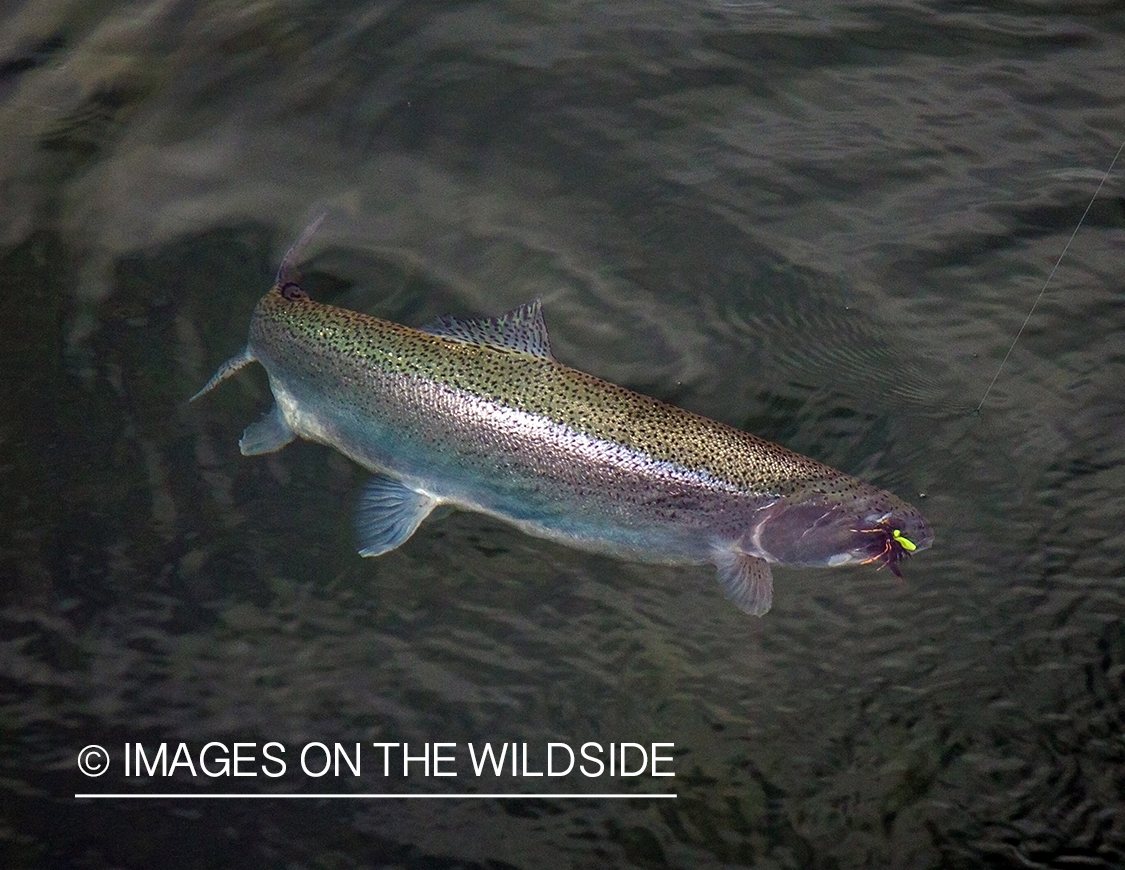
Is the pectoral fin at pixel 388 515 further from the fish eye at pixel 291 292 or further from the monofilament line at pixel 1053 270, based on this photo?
the monofilament line at pixel 1053 270

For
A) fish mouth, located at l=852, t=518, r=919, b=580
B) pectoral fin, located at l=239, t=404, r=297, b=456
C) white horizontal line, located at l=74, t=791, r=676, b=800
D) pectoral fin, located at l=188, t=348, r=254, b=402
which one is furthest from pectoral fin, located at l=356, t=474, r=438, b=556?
fish mouth, located at l=852, t=518, r=919, b=580

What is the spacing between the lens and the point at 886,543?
3.91 metres

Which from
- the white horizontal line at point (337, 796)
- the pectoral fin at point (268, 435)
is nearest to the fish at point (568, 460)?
the pectoral fin at point (268, 435)

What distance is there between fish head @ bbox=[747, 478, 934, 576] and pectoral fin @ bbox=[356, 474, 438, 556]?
1332 mm

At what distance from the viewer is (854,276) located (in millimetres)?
4879

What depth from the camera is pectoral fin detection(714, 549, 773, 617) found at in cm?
396

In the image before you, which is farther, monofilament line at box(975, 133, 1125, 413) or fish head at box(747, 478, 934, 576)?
monofilament line at box(975, 133, 1125, 413)

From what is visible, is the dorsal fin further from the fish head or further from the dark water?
the fish head

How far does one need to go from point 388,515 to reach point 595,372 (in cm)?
114

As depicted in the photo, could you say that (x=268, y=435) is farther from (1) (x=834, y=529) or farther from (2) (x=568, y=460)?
(1) (x=834, y=529)

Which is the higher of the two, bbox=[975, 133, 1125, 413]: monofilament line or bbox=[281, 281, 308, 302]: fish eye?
bbox=[281, 281, 308, 302]: fish eye

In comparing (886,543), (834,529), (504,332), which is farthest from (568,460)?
(886,543)

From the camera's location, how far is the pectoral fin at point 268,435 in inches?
172

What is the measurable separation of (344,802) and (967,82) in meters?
4.57
